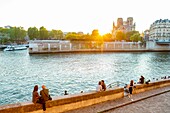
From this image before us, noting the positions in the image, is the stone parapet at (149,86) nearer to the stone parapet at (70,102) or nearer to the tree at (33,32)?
the stone parapet at (70,102)

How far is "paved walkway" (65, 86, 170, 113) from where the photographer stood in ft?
39.5

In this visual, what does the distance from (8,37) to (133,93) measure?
6989 inches

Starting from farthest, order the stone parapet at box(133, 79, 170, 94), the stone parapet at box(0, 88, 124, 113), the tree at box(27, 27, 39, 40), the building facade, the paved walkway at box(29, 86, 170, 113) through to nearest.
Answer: the building facade, the tree at box(27, 27, 39, 40), the stone parapet at box(133, 79, 170, 94), the paved walkway at box(29, 86, 170, 113), the stone parapet at box(0, 88, 124, 113)

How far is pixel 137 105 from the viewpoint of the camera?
Answer: 1321 cm

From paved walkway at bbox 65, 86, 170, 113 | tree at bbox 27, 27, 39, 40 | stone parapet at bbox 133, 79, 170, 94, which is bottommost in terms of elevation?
paved walkway at bbox 65, 86, 170, 113

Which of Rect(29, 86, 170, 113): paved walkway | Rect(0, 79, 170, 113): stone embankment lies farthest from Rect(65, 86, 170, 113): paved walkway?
Rect(0, 79, 170, 113): stone embankment

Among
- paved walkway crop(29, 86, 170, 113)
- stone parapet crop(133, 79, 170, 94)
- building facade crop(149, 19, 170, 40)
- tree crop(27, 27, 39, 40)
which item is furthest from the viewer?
building facade crop(149, 19, 170, 40)

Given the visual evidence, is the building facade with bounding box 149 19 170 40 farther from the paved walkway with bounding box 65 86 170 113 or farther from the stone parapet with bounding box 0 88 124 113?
the stone parapet with bounding box 0 88 124 113

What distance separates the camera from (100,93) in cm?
1311

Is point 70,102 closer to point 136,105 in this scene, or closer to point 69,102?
point 69,102

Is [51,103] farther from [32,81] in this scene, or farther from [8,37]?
[8,37]

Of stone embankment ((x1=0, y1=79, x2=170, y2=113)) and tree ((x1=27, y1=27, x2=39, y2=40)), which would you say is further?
tree ((x1=27, y1=27, x2=39, y2=40))

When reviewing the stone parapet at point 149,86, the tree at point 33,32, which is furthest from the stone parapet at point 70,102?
the tree at point 33,32

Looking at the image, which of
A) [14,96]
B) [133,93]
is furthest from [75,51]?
[133,93]
